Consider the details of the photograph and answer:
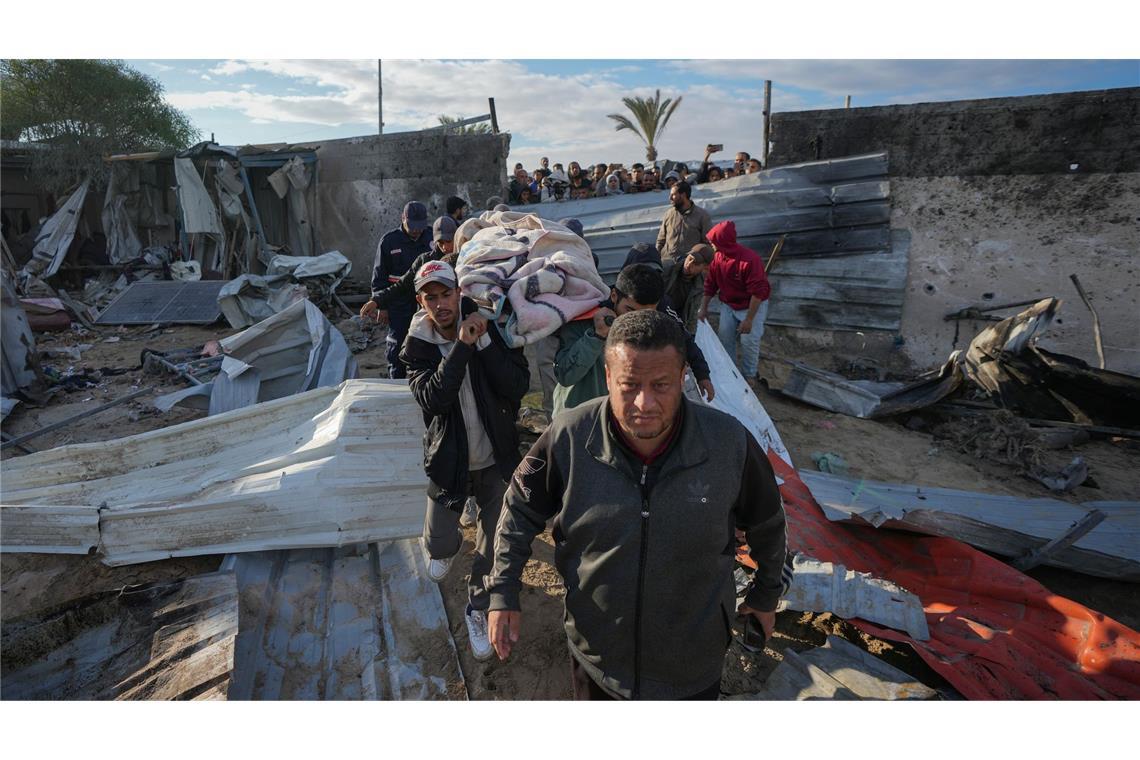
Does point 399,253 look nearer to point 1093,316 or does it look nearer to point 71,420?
point 71,420

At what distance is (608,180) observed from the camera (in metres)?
9.66

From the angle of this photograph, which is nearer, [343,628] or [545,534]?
[343,628]

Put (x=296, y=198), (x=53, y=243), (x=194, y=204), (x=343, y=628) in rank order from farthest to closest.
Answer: (x=53, y=243)
(x=296, y=198)
(x=194, y=204)
(x=343, y=628)

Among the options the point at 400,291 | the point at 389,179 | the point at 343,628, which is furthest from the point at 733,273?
the point at 389,179

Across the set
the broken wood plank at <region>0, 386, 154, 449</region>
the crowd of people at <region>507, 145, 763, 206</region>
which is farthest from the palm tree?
the broken wood plank at <region>0, 386, 154, 449</region>

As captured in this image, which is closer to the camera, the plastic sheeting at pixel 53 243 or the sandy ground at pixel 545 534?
the sandy ground at pixel 545 534

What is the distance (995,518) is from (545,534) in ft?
8.88

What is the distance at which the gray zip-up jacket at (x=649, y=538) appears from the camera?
1578mm

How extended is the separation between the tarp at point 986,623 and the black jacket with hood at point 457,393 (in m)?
1.37

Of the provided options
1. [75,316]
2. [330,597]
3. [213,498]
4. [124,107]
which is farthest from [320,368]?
[124,107]

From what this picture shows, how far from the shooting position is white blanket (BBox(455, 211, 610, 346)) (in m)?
2.55

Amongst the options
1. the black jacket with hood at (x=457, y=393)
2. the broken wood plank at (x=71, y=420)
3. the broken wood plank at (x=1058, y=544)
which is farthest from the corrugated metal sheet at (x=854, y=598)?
the broken wood plank at (x=71, y=420)

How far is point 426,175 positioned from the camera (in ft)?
31.3

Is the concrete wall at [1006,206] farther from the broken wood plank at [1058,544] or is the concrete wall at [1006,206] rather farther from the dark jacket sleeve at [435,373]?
the dark jacket sleeve at [435,373]
